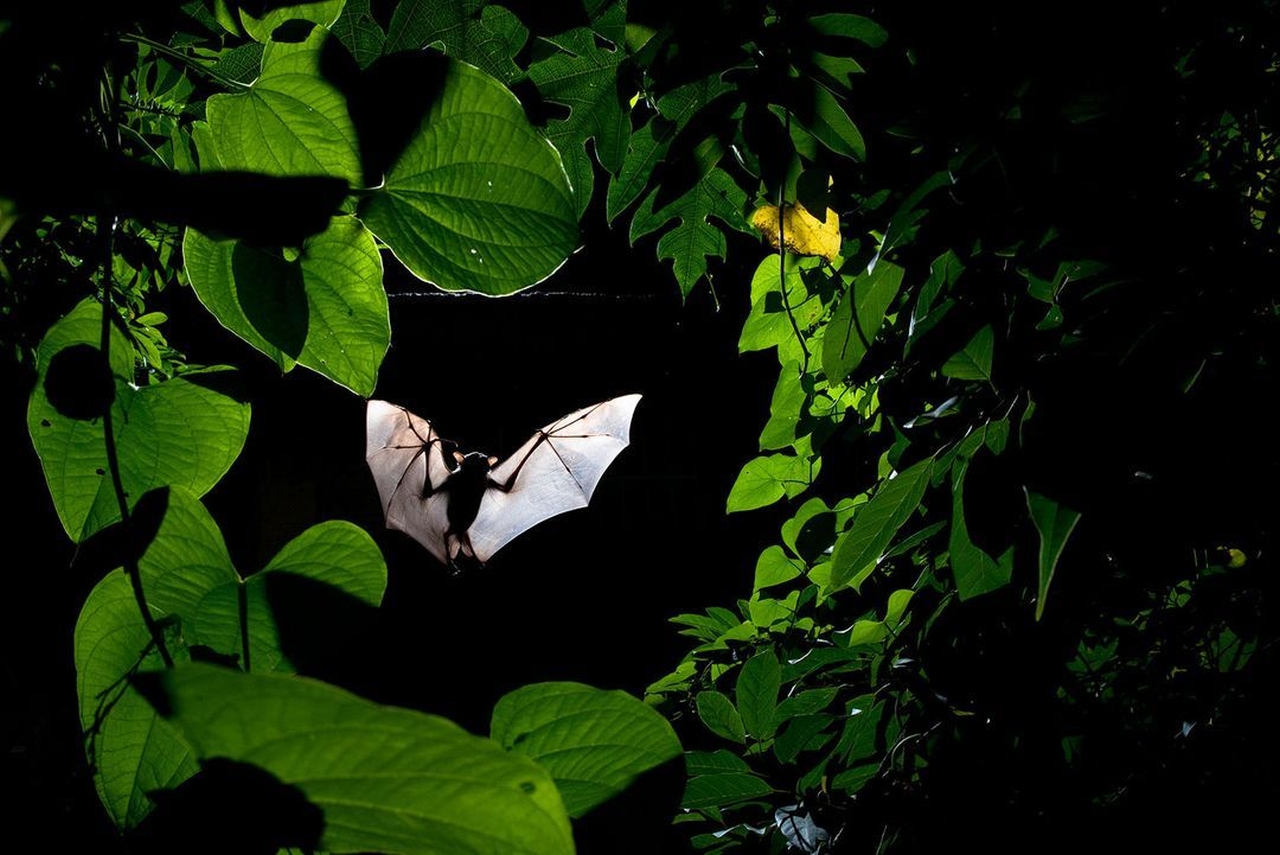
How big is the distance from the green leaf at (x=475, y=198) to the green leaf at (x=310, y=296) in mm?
29

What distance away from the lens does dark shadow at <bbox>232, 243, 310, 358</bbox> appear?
34 centimetres

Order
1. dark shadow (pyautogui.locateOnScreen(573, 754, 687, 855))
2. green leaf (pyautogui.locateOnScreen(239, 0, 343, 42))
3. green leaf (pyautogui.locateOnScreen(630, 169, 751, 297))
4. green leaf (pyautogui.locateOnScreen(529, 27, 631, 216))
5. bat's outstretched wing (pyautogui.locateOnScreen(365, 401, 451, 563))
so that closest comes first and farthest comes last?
dark shadow (pyautogui.locateOnScreen(573, 754, 687, 855))
green leaf (pyautogui.locateOnScreen(239, 0, 343, 42))
green leaf (pyautogui.locateOnScreen(529, 27, 631, 216))
green leaf (pyautogui.locateOnScreen(630, 169, 751, 297))
bat's outstretched wing (pyautogui.locateOnScreen(365, 401, 451, 563))

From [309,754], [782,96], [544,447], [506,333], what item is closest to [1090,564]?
[782,96]

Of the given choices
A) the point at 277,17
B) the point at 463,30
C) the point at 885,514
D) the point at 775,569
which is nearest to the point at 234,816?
the point at 277,17

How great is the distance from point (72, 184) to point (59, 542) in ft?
11.0

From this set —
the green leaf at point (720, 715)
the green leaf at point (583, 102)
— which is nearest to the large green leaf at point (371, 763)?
the green leaf at point (583, 102)

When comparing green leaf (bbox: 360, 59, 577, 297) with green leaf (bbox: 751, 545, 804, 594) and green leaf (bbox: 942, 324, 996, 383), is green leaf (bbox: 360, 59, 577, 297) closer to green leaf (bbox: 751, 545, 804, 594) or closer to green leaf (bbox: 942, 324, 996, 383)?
green leaf (bbox: 942, 324, 996, 383)

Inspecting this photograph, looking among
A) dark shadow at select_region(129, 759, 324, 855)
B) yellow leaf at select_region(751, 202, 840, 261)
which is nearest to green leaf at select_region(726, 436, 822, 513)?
yellow leaf at select_region(751, 202, 840, 261)

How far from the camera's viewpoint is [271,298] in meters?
0.34

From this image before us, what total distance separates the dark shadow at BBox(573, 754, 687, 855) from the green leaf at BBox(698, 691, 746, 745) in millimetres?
759

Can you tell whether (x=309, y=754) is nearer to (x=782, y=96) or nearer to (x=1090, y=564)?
(x=782, y=96)

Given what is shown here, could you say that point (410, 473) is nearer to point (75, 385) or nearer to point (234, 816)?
point (75, 385)

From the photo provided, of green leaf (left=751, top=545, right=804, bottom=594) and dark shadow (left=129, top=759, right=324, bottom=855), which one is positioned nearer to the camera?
dark shadow (left=129, top=759, right=324, bottom=855)

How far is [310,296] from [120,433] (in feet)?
0.34
